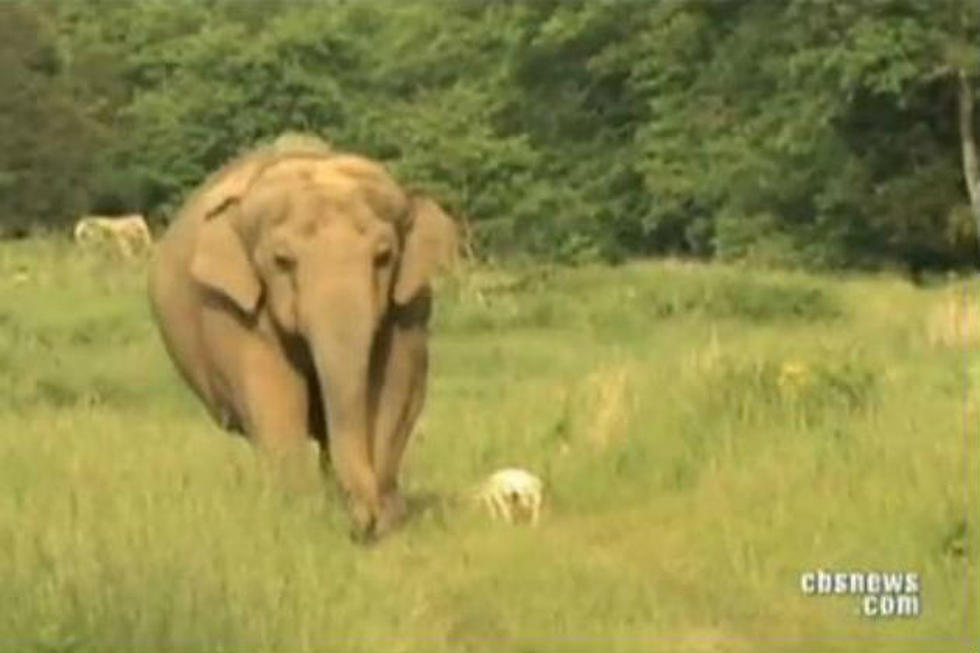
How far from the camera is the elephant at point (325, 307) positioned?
9.57 meters

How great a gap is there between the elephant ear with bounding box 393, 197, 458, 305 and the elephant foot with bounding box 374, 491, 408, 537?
0.82 m

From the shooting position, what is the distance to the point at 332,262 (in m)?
9.70

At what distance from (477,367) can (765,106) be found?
83.5ft

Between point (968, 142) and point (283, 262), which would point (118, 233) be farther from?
point (283, 262)

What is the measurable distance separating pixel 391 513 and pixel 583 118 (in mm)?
42233

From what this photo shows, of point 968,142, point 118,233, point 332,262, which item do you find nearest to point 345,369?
point 332,262

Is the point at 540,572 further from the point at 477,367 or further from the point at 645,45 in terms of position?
the point at 645,45

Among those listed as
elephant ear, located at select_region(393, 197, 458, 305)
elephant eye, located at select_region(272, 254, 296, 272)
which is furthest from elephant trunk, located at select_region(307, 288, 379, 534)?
elephant ear, located at select_region(393, 197, 458, 305)

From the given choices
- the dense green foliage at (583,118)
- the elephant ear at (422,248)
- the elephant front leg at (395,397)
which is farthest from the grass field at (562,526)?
the dense green foliage at (583,118)

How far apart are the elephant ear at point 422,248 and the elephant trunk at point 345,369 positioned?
51cm

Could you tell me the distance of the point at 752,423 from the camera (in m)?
11.1

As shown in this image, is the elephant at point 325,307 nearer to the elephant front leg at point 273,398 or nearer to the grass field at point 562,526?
the elephant front leg at point 273,398

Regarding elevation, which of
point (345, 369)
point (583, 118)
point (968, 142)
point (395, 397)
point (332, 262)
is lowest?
point (583, 118)

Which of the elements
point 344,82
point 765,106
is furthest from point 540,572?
point 344,82
